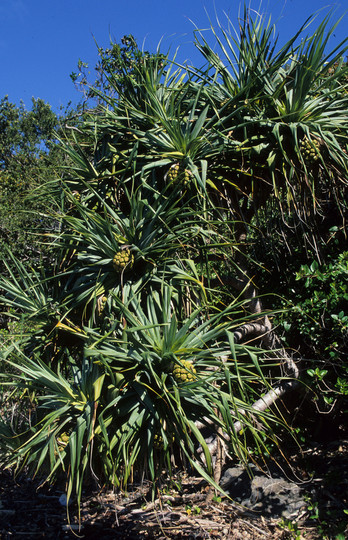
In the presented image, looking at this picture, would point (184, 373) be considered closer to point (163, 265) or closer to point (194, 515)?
point (163, 265)

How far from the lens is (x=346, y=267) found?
13.2ft

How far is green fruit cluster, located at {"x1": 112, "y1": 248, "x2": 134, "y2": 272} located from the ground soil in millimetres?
1981

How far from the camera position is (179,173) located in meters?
3.59

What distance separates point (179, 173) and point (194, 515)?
318 centimetres

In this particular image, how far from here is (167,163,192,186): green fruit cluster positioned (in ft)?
11.7

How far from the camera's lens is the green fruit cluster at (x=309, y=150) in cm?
369

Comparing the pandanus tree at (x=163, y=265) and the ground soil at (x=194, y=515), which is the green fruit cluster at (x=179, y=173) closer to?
the pandanus tree at (x=163, y=265)

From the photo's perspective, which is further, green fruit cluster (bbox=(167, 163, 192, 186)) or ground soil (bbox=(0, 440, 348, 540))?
ground soil (bbox=(0, 440, 348, 540))

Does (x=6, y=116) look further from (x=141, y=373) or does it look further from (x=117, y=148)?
(x=141, y=373)

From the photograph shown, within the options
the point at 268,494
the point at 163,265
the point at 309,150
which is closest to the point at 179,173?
the point at 163,265

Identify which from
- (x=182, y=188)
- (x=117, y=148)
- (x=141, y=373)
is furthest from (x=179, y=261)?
(x=117, y=148)

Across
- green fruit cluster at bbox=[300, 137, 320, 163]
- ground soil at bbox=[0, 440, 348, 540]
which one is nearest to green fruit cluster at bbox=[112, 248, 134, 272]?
green fruit cluster at bbox=[300, 137, 320, 163]

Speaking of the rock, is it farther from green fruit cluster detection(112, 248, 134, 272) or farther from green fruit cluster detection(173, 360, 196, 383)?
green fruit cluster detection(112, 248, 134, 272)

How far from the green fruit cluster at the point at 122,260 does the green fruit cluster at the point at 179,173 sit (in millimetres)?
668
